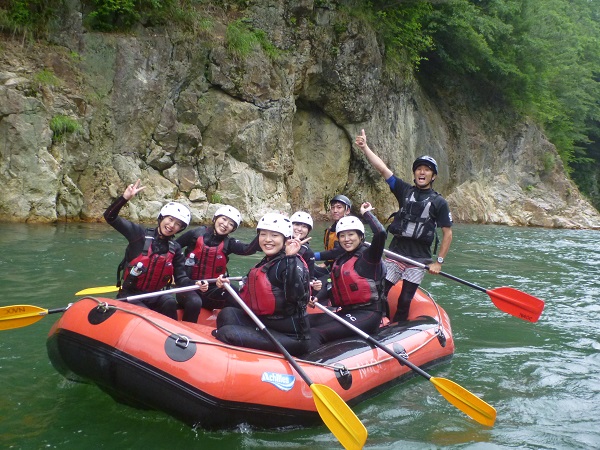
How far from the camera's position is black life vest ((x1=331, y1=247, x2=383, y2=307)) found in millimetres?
4891

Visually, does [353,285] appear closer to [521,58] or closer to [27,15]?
[27,15]

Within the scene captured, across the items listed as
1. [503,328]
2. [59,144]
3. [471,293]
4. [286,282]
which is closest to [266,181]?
[59,144]

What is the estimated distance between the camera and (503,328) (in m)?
6.66

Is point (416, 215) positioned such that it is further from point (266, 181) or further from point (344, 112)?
point (344, 112)

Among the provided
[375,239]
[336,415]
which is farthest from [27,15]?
[336,415]

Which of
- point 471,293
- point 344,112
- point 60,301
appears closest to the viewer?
point 60,301

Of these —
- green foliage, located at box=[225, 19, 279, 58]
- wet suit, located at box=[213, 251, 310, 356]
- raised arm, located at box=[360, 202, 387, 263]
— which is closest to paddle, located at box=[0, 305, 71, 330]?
wet suit, located at box=[213, 251, 310, 356]

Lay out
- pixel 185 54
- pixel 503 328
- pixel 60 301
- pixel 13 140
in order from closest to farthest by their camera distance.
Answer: pixel 60 301 → pixel 503 328 → pixel 13 140 → pixel 185 54

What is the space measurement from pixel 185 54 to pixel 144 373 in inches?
474

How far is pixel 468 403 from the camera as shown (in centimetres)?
394

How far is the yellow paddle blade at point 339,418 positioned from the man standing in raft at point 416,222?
222 cm

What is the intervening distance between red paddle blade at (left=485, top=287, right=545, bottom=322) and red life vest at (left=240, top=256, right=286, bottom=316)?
2817mm

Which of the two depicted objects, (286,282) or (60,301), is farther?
(60,301)

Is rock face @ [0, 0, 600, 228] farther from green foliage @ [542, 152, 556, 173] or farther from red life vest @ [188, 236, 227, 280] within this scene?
red life vest @ [188, 236, 227, 280]
